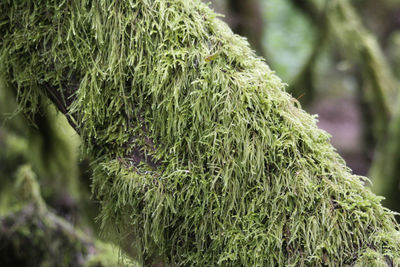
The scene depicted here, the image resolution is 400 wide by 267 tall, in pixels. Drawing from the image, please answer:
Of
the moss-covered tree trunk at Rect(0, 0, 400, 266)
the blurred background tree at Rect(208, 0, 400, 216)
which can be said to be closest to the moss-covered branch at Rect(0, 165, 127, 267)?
the moss-covered tree trunk at Rect(0, 0, 400, 266)

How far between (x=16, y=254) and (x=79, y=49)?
8.65 feet

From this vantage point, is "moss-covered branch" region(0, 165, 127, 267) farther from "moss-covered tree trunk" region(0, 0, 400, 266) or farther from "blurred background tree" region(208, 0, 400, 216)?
"blurred background tree" region(208, 0, 400, 216)

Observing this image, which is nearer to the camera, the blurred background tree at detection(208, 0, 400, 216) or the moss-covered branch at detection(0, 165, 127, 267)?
the moss-covered branch at detection(0, 165, 127, 267)

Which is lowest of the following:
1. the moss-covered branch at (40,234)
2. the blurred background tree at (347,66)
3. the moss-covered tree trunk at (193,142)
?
the moss-covered branch at (40,234)

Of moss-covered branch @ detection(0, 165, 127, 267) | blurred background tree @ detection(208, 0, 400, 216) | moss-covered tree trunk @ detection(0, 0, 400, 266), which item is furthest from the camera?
blurred background tree @ detection(208, 0, 400, 216)

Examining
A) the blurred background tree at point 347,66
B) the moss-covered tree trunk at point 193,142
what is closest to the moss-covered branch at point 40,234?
the moss-covered tree trunk at point 193,142

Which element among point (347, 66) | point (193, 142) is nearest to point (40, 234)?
point (193, 142)

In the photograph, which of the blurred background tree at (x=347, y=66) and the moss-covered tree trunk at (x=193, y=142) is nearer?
the moss-covered tree trunk at (x=193, y=142)

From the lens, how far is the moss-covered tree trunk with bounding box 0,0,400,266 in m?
1.35

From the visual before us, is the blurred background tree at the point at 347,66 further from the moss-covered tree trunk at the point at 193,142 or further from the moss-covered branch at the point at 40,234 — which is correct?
the moss-covered branch at the point at 40,234

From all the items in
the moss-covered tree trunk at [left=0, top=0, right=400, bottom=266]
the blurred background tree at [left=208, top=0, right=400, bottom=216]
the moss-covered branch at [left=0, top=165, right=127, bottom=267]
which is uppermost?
the blurred background tree at [left=208, top=0, right=400, bottom=216]

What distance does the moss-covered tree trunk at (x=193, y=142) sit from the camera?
1.35 meters

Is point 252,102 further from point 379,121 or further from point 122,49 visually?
point 379,121

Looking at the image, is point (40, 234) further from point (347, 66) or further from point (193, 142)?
point (347, 66)
